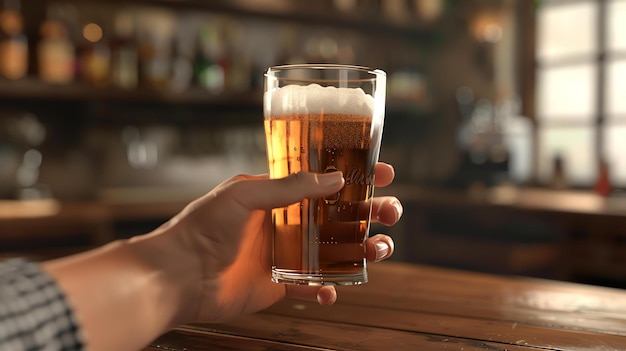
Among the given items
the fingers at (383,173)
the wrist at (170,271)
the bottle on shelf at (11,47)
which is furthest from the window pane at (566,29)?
the wrist at (170,271)

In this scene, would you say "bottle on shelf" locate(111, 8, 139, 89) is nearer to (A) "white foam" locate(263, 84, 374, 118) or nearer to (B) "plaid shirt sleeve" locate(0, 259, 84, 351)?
(A) "white foam" locate(263, 84, 374, 118)

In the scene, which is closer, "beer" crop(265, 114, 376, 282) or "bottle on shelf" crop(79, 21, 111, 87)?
"beer" crop(265, 114, 376, 282)

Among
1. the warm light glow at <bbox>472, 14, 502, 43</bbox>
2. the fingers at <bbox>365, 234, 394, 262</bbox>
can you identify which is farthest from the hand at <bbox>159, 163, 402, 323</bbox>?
the warm light glow at <bbox>472, 14, 502, 43</bbox>

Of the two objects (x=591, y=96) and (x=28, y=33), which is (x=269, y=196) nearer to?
(x=28, y=33)

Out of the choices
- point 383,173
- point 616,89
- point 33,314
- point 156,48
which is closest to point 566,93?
point 616,89

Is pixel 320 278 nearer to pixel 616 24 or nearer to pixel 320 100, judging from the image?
pixel 320 100

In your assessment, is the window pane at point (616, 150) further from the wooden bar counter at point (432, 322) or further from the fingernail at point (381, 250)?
the fingernail at point (381, 250)

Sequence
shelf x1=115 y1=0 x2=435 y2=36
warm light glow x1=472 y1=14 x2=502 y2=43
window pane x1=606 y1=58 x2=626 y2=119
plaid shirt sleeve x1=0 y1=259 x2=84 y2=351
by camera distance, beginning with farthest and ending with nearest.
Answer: warm light glow x1=472 y1=14 x2=502 y2=43 < window pane x1=606 y1=58 x2=626 y2=119 < shelf x1=115 y1=0 x2=435 y2=36 < plaid shirt sleeve x1=0 y1=259 x2=84 y2=351
